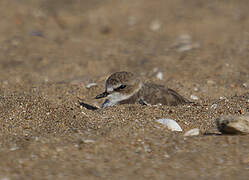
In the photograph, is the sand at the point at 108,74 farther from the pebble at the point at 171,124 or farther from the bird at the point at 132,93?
the bird at the point at 132,93

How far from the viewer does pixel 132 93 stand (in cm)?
516

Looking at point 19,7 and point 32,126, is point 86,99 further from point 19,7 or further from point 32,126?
point 19,7

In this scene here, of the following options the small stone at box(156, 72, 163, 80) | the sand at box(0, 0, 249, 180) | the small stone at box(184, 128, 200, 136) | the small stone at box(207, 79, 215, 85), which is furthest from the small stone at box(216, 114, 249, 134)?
the small stone at box(156, 72, 163, 80)

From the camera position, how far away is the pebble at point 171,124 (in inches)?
160

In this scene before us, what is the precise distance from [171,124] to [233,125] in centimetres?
63

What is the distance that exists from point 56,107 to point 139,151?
5.24 feet

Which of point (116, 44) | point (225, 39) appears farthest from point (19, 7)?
point (225, 39)

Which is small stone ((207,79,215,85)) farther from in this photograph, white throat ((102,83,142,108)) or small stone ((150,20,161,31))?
small stone ((150,20,161,31))

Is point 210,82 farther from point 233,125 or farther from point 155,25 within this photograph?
point 155,25

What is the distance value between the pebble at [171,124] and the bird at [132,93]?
2.80 feet

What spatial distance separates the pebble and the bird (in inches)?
33.6

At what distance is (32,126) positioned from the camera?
4.17 metres

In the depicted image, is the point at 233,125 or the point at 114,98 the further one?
the point at 114,98

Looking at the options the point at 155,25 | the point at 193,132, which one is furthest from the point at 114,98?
the point at 155,25
